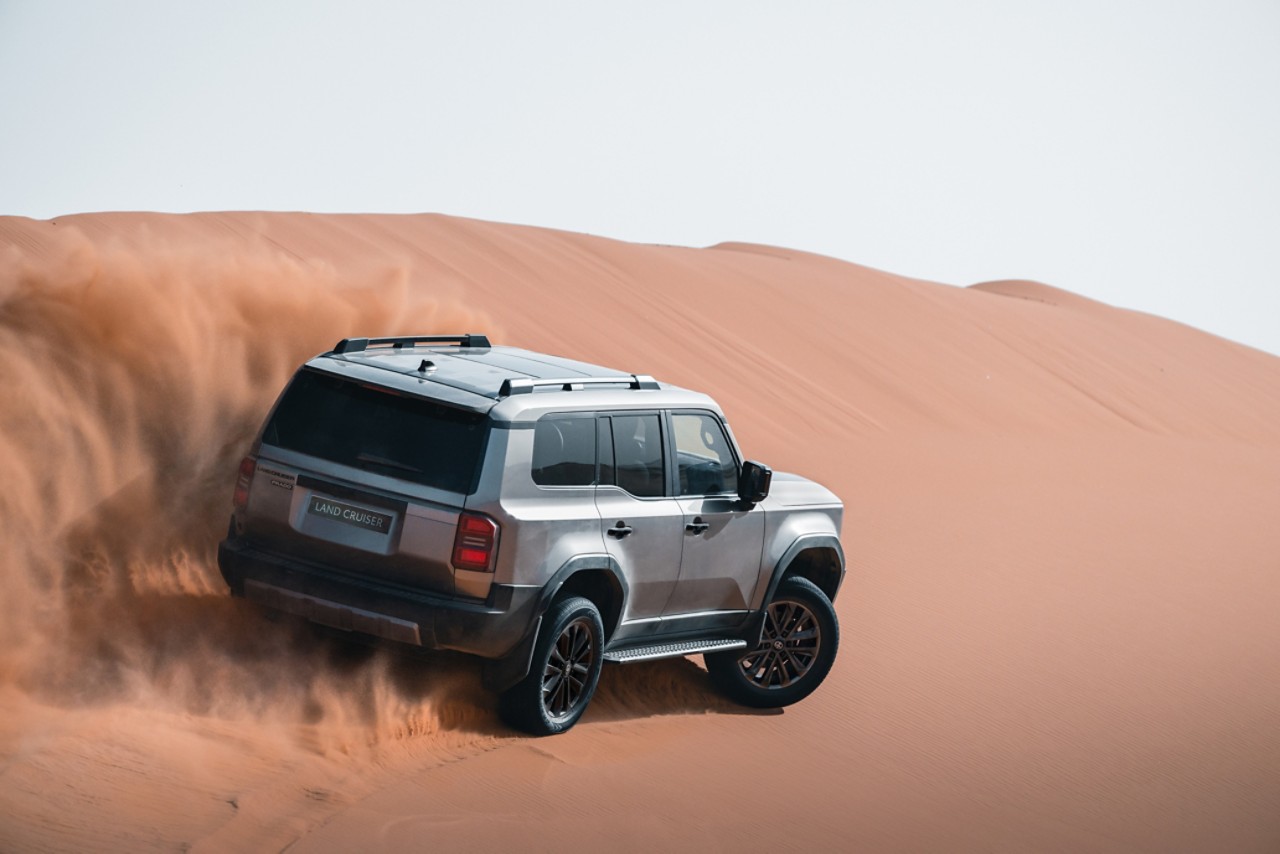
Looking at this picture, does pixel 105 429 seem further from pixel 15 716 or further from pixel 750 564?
pixel 750 564

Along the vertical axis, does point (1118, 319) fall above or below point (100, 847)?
above

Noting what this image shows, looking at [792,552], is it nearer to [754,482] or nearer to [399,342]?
[754,482]

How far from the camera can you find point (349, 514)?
22.4 ft

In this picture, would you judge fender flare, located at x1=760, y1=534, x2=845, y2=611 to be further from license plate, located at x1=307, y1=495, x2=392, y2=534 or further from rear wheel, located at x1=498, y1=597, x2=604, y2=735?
license plate, located at x1=307, y1=495, x2=392, y2=534

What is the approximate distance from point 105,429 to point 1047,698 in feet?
20.9

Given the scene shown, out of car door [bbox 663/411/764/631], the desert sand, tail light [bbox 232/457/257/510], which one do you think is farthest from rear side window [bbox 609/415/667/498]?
tail light [bbox 232/457/257/510]

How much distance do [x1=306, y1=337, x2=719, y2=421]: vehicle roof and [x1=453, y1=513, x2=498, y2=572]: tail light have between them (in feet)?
1.58

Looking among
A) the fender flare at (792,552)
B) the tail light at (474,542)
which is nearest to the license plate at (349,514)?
the tail light at (474,542)

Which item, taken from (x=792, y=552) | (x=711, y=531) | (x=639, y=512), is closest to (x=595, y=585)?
(x=639, y=512)

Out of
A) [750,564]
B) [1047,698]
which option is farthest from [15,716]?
[1047,698]

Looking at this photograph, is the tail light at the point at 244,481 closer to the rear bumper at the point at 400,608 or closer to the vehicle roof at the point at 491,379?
the rear bumper at the point at 400,608

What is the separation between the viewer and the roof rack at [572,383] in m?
6.96

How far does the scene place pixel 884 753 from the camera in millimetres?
8523

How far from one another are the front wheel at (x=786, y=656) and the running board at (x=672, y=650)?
38 cm
